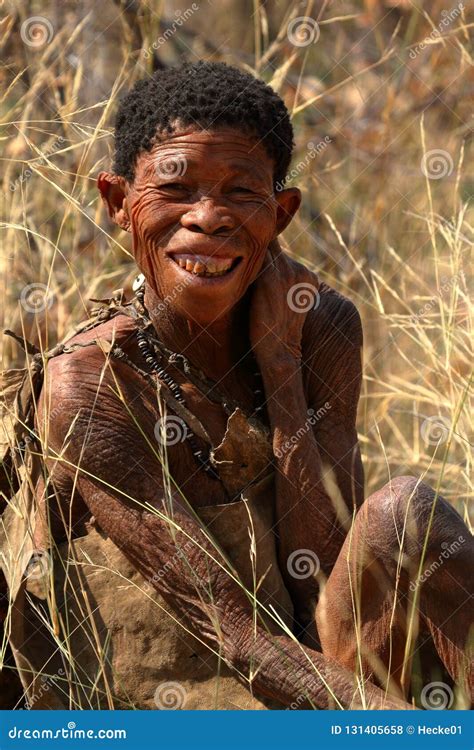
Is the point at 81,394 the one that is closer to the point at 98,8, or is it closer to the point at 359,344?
the point at 359,344

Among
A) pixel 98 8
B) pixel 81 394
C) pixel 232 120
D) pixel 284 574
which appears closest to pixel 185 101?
pixel 232 120

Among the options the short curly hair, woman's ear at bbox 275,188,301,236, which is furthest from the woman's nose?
woman's ear at bbox 275,188,301,236

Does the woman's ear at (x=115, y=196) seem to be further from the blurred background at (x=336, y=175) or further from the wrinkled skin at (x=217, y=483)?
the blurred background at (x=336, y=175)

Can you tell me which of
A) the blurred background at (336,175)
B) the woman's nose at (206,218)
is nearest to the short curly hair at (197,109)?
the woman's nose at (206,218)

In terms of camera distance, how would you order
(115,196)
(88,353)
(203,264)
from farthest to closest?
(115,196) < (88,353) < (203,264)

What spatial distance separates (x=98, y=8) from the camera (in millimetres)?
7176

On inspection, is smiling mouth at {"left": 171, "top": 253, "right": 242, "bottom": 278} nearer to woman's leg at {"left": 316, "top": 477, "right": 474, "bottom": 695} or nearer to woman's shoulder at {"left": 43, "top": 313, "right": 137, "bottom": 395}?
woman's shoulder at {"left": 43, "top": 313, "right": 137, "bottom": 395}

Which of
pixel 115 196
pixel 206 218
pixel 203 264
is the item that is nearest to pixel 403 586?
pixel 203 264

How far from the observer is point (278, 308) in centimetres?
414

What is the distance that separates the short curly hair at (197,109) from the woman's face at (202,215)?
0.12 ft

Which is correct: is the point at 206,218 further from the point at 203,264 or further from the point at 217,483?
the point at 217,483

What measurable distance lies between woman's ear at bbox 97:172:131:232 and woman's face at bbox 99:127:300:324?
0.08m

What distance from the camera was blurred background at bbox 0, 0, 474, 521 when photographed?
19.1 feet

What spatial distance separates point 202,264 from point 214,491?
29.8 inches
